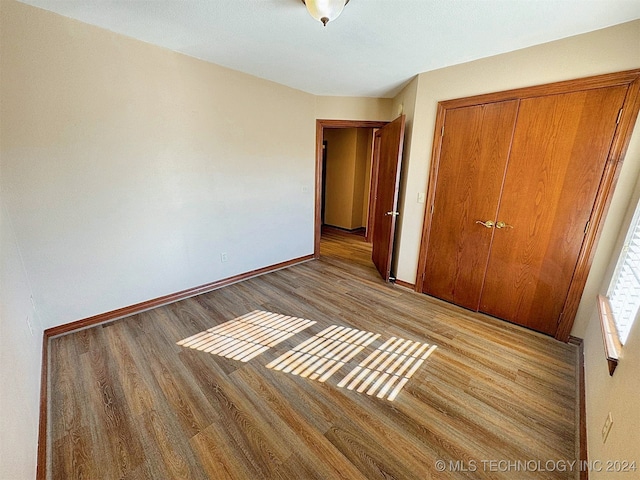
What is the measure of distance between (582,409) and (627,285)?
771mm

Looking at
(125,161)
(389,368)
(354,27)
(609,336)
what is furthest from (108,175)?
(609,336)

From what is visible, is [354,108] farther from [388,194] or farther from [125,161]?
[125,161]

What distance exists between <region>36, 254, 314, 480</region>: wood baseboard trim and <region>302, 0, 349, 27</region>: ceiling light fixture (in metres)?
2.62

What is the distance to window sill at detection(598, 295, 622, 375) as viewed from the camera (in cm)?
123

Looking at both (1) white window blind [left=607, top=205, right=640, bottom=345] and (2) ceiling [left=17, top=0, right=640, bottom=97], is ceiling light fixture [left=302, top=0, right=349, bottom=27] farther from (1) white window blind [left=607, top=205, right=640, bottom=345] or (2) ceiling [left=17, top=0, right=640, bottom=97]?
(1) white window blind [left=607, top=205, right=640, bottom=345]

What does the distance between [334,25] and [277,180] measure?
181cm

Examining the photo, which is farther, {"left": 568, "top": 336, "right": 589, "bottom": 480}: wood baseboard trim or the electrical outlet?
{"left": 568, "top": 336, "right": 589, "bottom": 480}: wood baseboard trim

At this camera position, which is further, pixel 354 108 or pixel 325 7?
pixel 354 108

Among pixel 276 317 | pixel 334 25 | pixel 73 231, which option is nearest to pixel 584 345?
pixel 276 317

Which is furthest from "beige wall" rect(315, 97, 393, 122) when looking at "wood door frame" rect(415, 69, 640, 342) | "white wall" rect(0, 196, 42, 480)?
"white wall" rect(0, 196, 42, 480)

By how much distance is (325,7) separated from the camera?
57.7 inches

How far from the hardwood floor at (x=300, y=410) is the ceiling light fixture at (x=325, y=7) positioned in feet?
7.33

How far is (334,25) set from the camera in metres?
1.83

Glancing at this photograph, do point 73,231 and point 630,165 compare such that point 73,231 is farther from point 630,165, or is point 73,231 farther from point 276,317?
point 630,165
